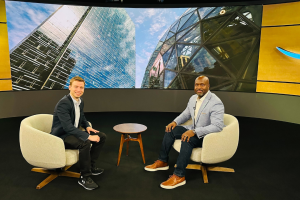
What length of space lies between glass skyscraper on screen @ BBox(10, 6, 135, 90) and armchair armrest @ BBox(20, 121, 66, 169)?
3.93m

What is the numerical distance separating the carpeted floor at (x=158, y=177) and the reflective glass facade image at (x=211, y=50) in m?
2.41

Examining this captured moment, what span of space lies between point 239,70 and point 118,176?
4.67m

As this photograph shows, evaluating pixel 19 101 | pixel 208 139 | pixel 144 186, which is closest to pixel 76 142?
pixel 144 186

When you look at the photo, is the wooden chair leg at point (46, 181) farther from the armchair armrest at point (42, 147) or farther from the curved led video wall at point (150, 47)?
the curved led video wall at point (150, 47)

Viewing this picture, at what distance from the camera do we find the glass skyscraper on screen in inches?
221

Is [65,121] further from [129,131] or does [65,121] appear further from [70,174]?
[129,131]

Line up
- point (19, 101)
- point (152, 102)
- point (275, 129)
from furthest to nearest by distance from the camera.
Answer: point (152, 102), point (19, 101), point (275, 129)

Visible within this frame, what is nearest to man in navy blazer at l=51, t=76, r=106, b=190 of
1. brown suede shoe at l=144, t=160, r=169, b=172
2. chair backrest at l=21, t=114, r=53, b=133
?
chair backrest at l=21, t=114, r=53, b=133

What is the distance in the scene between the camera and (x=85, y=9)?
602 centimetres

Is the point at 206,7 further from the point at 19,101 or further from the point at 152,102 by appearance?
the point at 19,101

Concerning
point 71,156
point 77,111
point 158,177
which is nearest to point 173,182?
point 158,177

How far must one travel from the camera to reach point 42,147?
221cm

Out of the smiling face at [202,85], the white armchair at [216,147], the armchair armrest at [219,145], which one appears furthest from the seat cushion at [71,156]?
the smiling face at [202,85]

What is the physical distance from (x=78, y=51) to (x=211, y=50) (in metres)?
3.68
